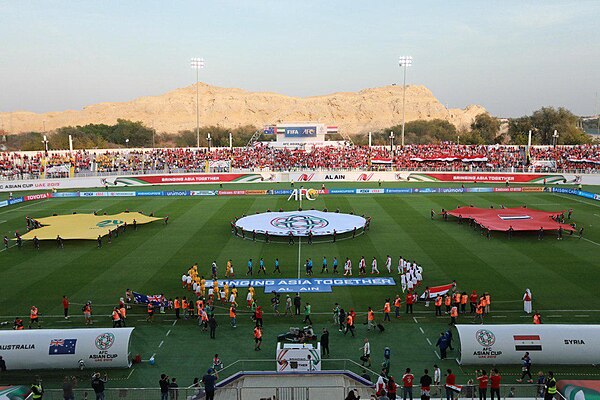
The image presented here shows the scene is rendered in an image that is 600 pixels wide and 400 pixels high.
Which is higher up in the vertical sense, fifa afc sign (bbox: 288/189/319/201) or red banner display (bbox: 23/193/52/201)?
fifa afc sign (bbox: 288/189/319/201)

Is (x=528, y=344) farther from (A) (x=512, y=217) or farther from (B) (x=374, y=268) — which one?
(A) (x=512, y=217)

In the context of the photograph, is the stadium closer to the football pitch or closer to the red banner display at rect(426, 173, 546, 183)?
the football pitch

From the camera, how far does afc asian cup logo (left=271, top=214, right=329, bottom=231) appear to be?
36281mm

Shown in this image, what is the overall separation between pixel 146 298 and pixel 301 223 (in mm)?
16664

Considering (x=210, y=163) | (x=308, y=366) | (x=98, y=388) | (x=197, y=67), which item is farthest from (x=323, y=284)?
(x=197, y=67)

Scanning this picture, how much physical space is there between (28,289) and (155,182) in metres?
41.7

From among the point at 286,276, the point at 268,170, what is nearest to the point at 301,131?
the point at 268,170

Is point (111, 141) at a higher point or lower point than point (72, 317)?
higher

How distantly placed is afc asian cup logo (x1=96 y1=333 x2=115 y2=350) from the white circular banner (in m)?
17.8

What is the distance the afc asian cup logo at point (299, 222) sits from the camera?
36.3m

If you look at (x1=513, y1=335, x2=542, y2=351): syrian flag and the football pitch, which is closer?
(x1=513, y1=335, x2=542, y2=351): syrian flag

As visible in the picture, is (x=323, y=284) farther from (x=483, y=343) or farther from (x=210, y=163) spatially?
(x=210, y=163)

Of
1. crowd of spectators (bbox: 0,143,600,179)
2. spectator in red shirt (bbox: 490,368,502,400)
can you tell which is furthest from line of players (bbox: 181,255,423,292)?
crowd of spectators (bbox: 0,143,600,179)

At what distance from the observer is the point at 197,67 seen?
8100 cm
